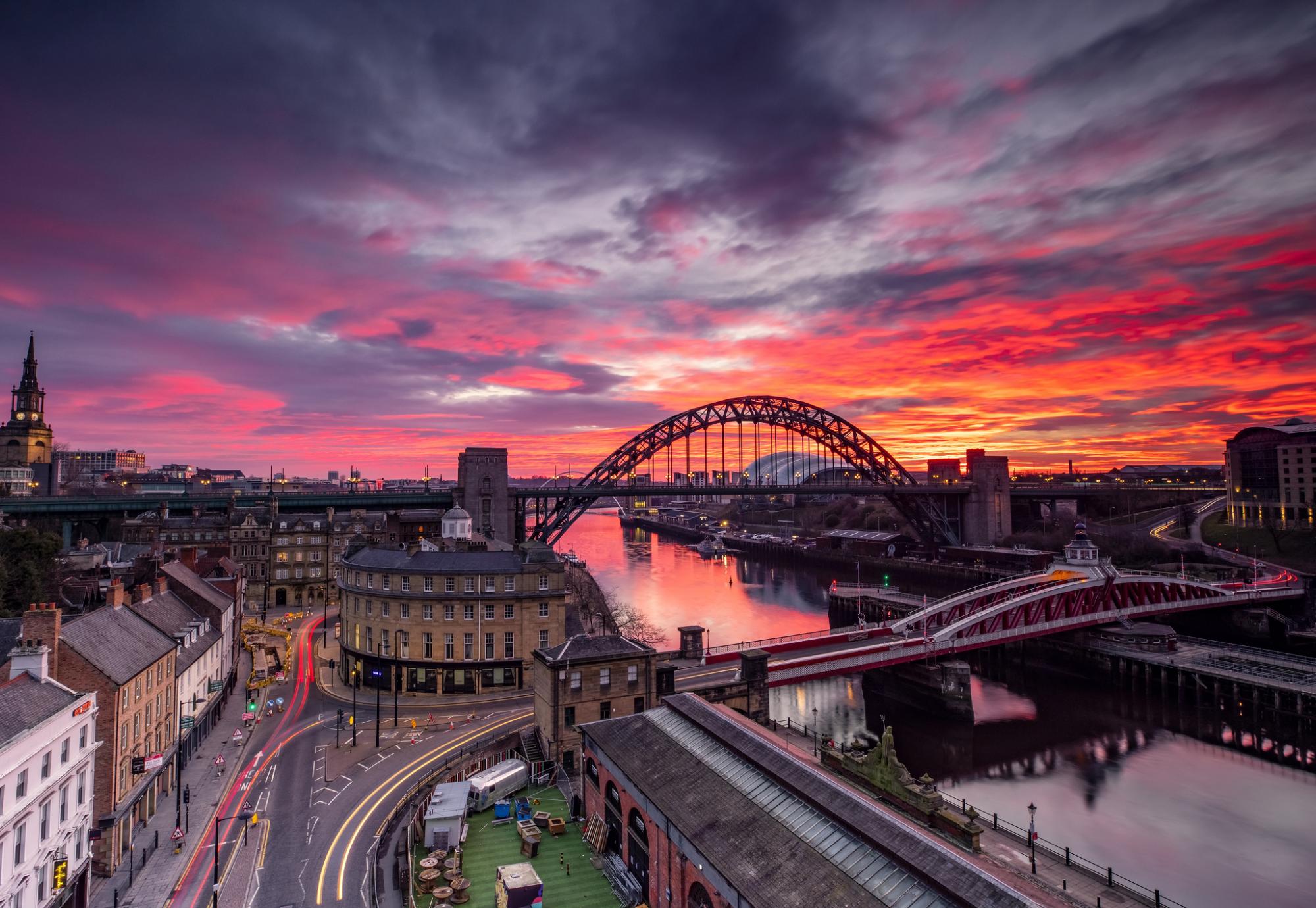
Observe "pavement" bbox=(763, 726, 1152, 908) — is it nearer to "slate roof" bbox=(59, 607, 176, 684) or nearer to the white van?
the white van

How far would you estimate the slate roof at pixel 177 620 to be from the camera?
37750mm

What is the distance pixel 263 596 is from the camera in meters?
82.9

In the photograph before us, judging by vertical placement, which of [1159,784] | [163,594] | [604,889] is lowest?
[1159,784]

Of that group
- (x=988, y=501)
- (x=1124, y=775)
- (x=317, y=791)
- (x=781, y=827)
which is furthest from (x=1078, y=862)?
(x=988, y=501)

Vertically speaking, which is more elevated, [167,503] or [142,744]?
[167,503]

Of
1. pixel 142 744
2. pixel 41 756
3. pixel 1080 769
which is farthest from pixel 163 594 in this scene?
pixel 1080 769

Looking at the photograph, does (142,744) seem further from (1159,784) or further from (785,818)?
(1159,784)

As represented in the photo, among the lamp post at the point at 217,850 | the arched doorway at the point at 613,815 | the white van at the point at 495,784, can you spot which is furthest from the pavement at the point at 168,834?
the arched doorway at the point at 613,815

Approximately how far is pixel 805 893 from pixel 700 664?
28.7 meters

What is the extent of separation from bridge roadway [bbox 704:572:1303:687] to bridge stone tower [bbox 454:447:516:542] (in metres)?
34.3

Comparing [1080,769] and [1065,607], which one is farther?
[1065,607]

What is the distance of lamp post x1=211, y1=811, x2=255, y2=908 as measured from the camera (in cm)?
2380

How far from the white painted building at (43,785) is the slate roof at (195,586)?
22496 mm

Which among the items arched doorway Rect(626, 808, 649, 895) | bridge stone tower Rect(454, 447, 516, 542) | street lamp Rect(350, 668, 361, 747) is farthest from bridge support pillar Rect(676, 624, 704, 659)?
bridge stone tower Rect(454, 447, 516, 542)
